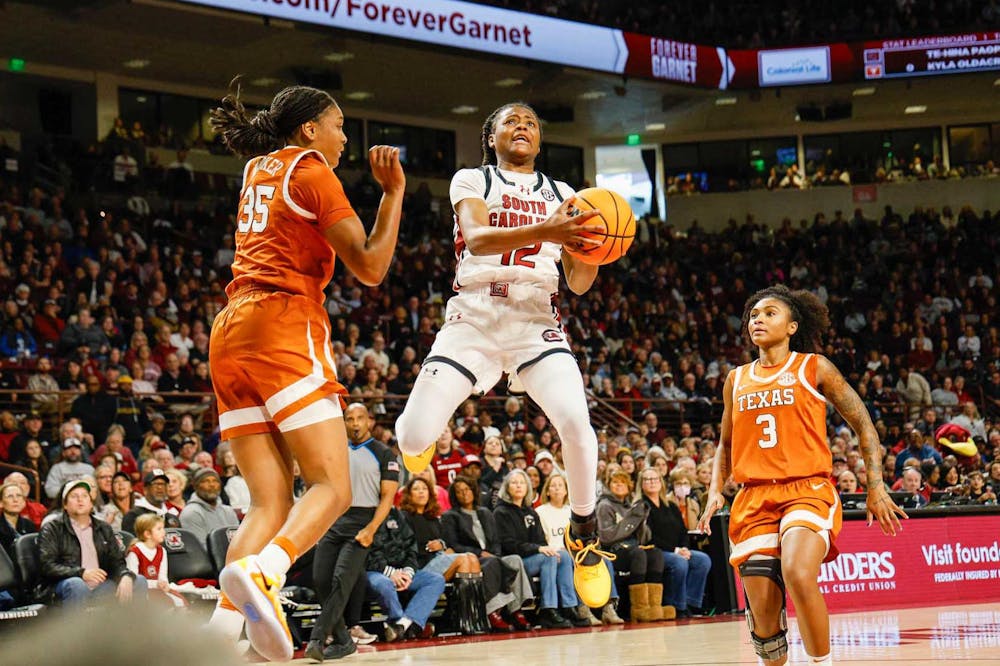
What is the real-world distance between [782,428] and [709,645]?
12.3 feet

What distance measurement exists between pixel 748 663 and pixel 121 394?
8.33 metres

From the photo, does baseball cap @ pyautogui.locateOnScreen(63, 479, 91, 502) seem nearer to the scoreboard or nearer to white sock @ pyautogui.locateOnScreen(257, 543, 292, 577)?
white sock @ pyautogui.locateOnScreen(257, 543, 292, 577)

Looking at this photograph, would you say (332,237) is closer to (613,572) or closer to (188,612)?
(188,612)

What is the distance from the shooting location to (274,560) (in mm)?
4312

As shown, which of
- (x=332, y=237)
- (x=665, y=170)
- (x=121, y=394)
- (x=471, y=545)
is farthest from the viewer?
(x=665, y=170)

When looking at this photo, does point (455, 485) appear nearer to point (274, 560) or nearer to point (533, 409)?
point (533, 409)

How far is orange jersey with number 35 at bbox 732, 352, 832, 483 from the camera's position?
6.24 m

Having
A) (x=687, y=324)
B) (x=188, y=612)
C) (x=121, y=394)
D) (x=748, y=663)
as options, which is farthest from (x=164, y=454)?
(x=687, y=324)

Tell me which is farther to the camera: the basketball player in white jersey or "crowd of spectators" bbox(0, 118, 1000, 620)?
"crowd of spectators" bbox(0, 118, 1000, 620)

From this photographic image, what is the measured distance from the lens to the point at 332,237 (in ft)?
15.1

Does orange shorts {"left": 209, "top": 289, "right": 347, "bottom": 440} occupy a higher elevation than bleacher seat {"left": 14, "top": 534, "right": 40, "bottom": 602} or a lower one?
higher

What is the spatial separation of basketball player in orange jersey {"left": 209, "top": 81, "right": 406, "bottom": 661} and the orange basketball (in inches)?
43.5

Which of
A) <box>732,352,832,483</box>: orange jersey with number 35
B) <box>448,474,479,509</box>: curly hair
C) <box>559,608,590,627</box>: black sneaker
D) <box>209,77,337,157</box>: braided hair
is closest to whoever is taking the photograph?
<box>209,77,337,157</box>: braided hair

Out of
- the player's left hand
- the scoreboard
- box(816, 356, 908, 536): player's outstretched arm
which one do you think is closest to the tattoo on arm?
box(816, 356, 908, 536): player's outstretched arm
